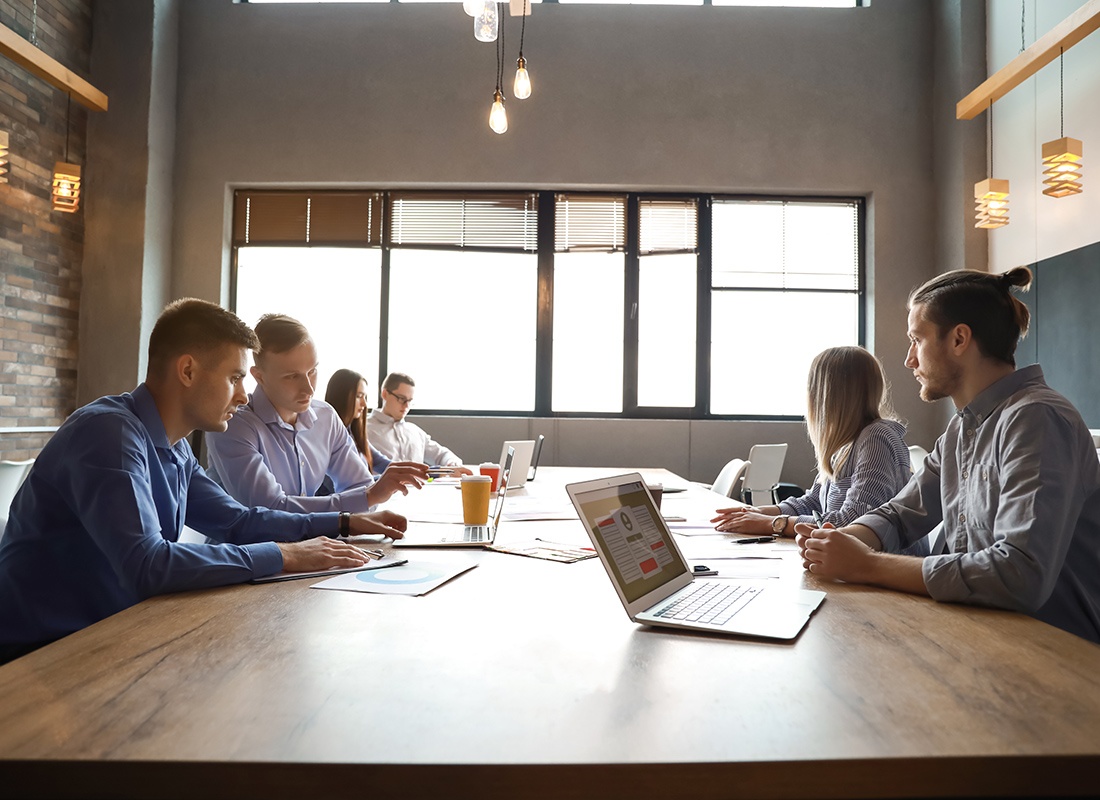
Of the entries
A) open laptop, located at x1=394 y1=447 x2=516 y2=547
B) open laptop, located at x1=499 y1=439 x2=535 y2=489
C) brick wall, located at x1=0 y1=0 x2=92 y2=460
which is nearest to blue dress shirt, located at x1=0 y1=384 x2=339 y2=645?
open laptop, located at x1=394 y1=447 x2=516 y2=547

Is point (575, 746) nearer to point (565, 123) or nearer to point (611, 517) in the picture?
point (611, 517)

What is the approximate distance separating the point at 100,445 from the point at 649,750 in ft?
3.52

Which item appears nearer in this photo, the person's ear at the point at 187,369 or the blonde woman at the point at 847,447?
the person's ear at the point at 187,369

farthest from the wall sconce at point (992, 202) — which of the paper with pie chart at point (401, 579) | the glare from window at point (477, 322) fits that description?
the paper with pie chart at point (401, 579)

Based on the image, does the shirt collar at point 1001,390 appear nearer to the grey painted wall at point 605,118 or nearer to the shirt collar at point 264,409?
the shirt collar at point 264,409

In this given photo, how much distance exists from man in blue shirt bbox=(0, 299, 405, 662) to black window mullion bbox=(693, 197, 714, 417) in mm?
4657

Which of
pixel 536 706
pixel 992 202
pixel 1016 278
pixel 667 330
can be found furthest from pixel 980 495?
pixel 667 330

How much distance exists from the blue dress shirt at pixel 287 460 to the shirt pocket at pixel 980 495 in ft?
4.89

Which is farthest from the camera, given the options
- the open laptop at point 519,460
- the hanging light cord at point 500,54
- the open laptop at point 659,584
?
the hanging light cord at point 500,54

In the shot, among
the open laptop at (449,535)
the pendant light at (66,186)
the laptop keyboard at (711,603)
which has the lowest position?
the laptop keyboard at (711,603)

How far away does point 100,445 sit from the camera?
1.34 metres

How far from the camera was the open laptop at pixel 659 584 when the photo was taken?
1.11 m

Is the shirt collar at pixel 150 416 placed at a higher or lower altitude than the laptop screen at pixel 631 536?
higher

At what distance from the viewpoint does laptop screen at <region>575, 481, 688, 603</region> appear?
117cm
